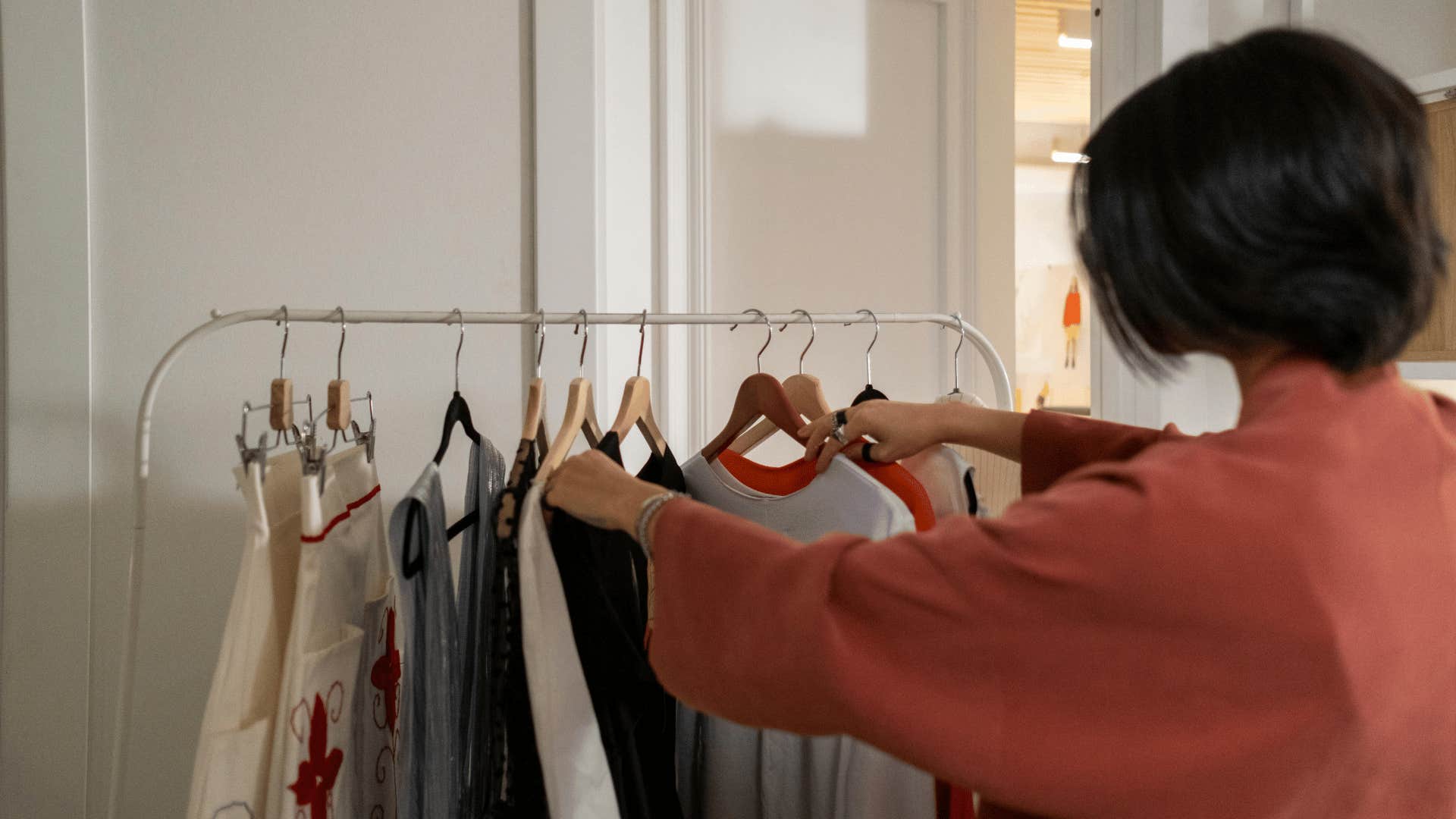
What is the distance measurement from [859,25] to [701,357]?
75 centimetres

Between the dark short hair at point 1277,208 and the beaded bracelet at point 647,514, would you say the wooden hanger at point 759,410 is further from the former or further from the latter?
the dark short hair at point 1277,208

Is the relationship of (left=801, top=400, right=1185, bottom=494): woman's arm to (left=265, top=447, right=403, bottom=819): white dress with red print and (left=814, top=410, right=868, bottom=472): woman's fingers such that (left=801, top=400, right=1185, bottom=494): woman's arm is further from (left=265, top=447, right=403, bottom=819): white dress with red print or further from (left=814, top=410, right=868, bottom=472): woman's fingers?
(left=265, top=447, right=403, bottom=819): white dress with red print

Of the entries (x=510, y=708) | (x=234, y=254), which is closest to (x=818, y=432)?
(x=510, y=708)

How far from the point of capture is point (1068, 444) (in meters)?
0.90

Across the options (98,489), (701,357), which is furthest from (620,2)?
(98,489)

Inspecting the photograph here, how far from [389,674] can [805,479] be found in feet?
1.56

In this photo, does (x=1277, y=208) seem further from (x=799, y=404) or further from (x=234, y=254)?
(x=234, y=254)

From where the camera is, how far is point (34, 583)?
3.92 feet

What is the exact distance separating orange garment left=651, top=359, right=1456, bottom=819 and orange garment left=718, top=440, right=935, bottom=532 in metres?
0.33

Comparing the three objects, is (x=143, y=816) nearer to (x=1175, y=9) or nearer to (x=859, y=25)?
(x=859, y=25)

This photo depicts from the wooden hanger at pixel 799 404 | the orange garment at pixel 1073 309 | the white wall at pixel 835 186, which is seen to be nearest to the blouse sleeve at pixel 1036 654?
the wooden hanger at pixel 799 404

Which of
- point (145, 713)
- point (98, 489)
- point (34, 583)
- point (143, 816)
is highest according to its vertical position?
point (98, 489)

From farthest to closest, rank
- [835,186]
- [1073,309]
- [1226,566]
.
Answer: [1073,309]
[835,186]
[1226,566]

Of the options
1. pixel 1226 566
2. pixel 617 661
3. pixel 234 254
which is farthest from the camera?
pixel 234 254
